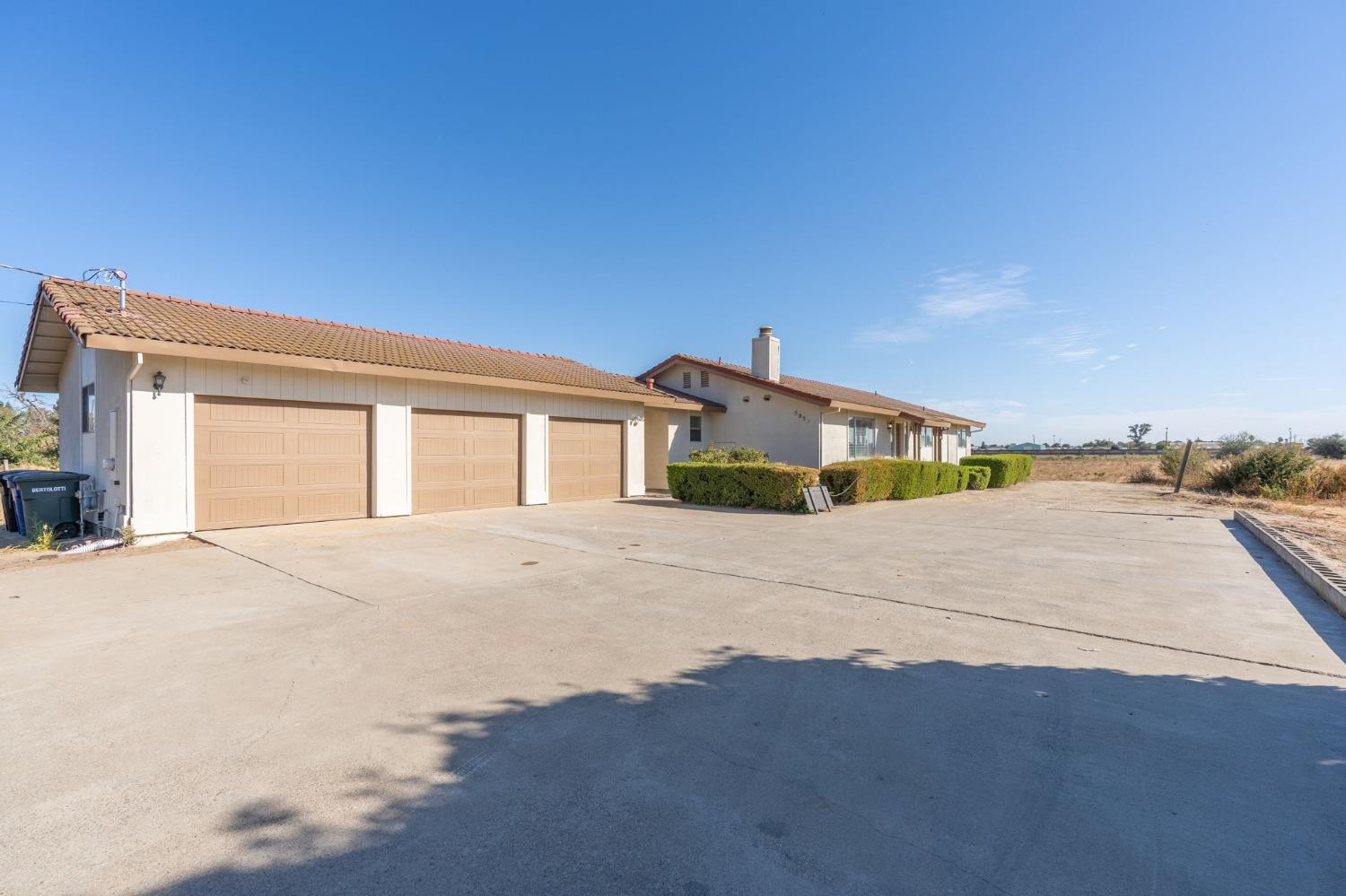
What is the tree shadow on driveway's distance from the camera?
2141 mm

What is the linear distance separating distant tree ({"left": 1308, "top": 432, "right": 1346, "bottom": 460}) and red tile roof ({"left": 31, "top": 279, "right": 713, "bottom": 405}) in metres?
53.0

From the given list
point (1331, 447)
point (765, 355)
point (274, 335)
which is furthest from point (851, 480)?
point (1331, 447)

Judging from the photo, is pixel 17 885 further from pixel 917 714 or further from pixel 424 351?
pixel 424 351

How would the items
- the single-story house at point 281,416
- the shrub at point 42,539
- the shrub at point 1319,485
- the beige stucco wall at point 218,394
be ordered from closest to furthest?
the shrub at point 42,539 < the beige stucco wall at point 218,394 < the single-story house at point 281,416 < the shrub at point 1319,485

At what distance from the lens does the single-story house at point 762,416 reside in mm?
19812

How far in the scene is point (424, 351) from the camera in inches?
576

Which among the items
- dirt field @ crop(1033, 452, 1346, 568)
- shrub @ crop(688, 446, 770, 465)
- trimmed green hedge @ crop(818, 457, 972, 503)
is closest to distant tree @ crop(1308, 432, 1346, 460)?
dirt field @ crop(1033, 452, 1346, 568)

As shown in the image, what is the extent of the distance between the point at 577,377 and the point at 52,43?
11.9 m

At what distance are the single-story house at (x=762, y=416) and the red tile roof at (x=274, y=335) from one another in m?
4.16

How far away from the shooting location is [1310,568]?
23.9 feet

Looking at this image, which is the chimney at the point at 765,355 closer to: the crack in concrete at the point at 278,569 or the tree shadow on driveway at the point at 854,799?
the crack in concrete at the point at 278,569

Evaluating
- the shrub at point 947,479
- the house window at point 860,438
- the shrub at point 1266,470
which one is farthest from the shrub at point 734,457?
the shrub at point 1266,470

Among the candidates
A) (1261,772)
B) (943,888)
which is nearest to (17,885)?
(943,888)

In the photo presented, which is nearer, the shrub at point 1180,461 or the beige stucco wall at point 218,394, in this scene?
the beige stucco wall at point 218,394
